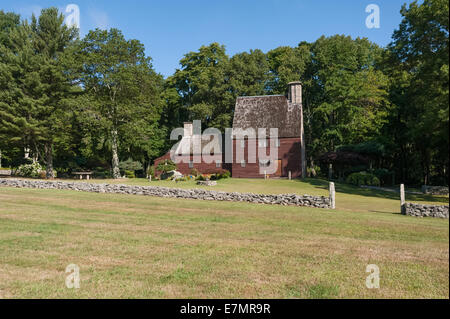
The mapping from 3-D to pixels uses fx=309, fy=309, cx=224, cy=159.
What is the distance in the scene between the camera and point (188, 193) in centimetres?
2034

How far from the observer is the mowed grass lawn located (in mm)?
4980

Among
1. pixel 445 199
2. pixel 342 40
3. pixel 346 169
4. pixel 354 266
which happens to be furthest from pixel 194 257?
pixel 342 40

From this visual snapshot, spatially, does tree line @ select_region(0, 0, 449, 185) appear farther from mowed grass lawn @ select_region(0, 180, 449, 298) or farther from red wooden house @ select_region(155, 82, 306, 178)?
mowed grass lawn @ select_region(0, 180, 449, 298)

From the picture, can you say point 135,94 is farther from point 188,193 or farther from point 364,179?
point 364,179

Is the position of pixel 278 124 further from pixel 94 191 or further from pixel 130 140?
pixel 94 191

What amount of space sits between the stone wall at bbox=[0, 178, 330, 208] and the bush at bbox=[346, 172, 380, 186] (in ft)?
52.6

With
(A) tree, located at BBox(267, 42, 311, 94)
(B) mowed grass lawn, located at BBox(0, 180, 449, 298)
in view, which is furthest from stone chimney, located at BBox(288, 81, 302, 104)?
(B) mowed grass lawn, located at BBox(0, 180, 449, 298)

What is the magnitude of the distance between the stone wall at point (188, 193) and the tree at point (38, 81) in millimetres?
12813

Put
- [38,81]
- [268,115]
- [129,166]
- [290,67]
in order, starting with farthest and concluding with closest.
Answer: [290,67] < [129,166] < [268,115] < [38,81]

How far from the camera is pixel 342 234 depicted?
9.34 metres

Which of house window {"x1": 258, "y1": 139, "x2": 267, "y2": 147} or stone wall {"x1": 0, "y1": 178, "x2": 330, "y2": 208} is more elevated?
house window {"x1": 258, "y1": 139, "x2": 267, "y2": 147}

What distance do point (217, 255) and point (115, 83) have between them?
121ft

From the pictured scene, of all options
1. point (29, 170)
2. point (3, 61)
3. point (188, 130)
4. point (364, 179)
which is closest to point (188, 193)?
point (364, 179)
